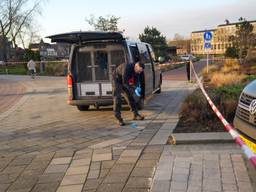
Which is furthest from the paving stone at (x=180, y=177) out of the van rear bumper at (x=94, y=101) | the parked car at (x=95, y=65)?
the van rear bumper at (x=94, y=101)

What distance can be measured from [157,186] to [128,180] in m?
0.45

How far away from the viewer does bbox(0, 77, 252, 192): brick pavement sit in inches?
190

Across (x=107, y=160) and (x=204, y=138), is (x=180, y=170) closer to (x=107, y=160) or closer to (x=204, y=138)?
(x=107, y=160)

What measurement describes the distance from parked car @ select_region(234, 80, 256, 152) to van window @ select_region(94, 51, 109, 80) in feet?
20.1

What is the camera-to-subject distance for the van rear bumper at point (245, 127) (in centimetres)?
430

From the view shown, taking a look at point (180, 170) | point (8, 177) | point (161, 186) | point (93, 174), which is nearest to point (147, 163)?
point (180, 170)

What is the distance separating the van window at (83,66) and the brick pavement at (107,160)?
1.85 meters

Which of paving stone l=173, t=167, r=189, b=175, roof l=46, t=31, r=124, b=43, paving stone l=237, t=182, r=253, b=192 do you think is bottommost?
paving stone l=237, t=182, r=253, b=192

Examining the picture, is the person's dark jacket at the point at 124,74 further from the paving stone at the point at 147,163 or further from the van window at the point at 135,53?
the paving stone at the point at 147,163

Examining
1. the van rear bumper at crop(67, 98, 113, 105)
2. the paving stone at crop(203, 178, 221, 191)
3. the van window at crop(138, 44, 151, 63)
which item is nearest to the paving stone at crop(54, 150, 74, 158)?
the paving stone at crop(203, 178, 221, 191)

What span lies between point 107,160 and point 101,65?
521cm

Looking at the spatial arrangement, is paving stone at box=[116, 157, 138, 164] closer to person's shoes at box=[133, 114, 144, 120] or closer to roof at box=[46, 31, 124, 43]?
person's shoes at box=[133, 114, 144, 120]

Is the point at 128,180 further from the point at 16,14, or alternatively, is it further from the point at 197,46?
the point at 197,46

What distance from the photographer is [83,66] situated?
10711 mm
